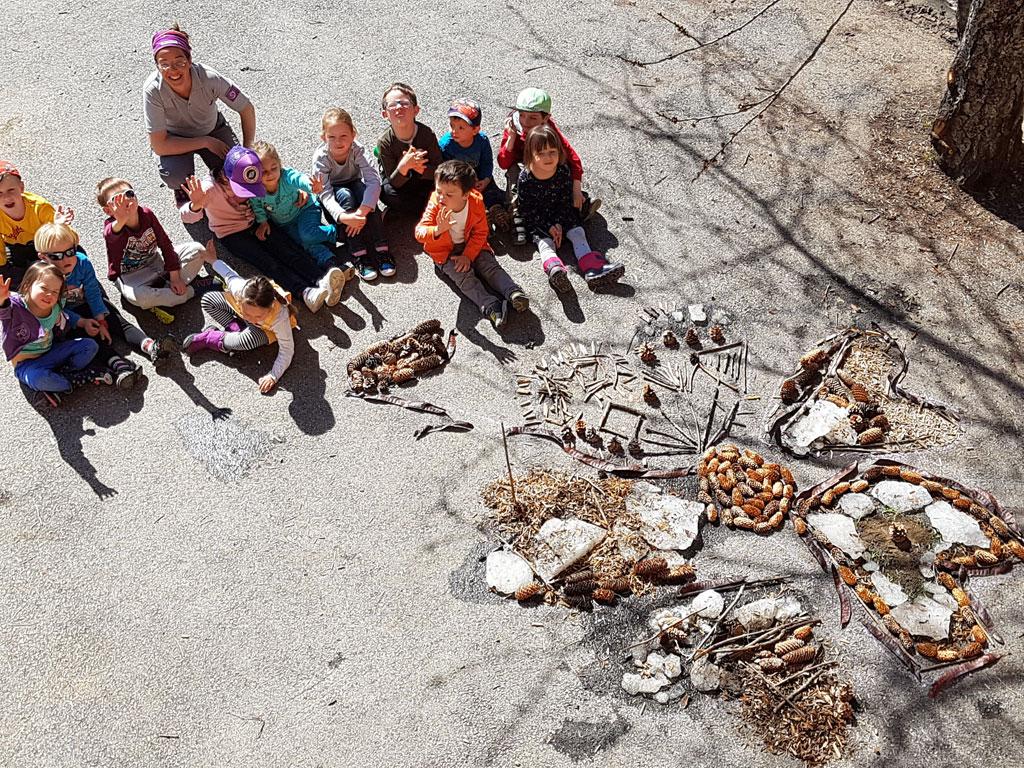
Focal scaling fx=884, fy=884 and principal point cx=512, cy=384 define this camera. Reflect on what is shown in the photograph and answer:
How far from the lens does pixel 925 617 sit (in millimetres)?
4438

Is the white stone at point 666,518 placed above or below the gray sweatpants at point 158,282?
above

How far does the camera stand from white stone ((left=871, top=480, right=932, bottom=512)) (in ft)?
16.0

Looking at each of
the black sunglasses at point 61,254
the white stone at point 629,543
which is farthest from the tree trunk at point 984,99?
the black sunglasses at point 61,254

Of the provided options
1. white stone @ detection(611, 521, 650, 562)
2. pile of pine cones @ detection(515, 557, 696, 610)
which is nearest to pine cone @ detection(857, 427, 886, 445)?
pile of pine cones @ detection(515, 557, 696, 610)

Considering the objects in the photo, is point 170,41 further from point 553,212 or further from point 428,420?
point 428,420

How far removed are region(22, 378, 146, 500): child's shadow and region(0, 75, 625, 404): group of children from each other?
0.28 feet

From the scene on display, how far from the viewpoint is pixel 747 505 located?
4836mm

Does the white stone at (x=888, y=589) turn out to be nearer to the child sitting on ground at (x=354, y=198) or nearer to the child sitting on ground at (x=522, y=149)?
the child sitting on ground at (x=522, y=149)

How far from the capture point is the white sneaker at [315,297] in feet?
19.7

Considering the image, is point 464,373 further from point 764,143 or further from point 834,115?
point 834,115

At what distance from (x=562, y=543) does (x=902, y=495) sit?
1.92 metres

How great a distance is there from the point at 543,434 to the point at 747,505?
125cm

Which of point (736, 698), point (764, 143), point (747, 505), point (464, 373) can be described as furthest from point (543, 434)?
point (764, 143)

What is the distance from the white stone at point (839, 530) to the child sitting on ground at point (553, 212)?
7.46 feet
